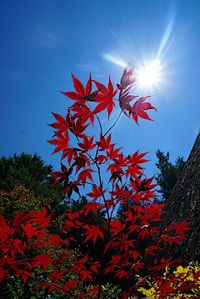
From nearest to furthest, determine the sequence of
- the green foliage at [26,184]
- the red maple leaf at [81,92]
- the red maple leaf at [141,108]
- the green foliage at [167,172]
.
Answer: the red maple leaf at [81,92]
the red maple leaf at [141,108]
the green foliage at [26,184]
the green foliage at [167,172]

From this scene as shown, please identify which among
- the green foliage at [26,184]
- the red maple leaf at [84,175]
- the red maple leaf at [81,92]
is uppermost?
the green foliage at [26,184]

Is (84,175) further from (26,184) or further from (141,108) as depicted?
(26,184)

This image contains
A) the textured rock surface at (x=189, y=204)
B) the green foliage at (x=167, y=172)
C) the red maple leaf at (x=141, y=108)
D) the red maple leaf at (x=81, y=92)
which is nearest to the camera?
the red maple leaf at (x=81, y=92)

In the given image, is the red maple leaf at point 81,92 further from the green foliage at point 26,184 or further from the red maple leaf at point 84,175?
the green foliage at point 26,184

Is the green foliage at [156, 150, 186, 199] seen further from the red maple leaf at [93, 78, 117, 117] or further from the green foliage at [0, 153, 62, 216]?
the red maple leaf at [93, 78, 117, 117]

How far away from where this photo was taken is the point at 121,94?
6.44 feet

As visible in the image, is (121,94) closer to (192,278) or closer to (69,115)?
(69,115)

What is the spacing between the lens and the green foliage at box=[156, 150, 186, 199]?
2512 cm

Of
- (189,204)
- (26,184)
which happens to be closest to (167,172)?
(26,184)

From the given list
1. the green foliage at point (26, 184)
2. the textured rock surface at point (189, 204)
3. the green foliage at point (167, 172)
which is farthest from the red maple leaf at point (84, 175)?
the green foliage at point (167, 172)

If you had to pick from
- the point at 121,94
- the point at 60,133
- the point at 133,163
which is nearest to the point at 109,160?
the point at 133,163

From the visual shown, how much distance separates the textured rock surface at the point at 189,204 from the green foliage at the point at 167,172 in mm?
18206

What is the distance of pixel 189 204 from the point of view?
5.47 m

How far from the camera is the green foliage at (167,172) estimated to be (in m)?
25.1
